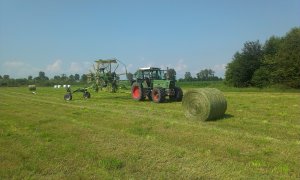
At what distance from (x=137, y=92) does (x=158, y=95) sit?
225 cm

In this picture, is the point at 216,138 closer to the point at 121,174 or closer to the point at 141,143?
the point at 141,143

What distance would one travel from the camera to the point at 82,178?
468 centimetres

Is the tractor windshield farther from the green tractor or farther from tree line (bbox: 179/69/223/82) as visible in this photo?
tree line (bbox: 179/69/223/82)

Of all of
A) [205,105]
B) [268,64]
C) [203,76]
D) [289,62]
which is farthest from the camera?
[203,76]

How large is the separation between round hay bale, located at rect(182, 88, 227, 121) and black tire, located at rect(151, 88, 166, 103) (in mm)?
5358

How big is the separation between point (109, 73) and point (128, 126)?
11.7m

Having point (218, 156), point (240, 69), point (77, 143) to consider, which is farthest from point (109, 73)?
point (240, 69)

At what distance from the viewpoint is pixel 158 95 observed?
16344mm

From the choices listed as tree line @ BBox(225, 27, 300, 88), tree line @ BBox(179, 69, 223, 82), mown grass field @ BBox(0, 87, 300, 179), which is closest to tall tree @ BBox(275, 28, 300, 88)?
tree line @ BBox(225, 27, 300, 88)

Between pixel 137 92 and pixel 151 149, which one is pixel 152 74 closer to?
pixel 137 92

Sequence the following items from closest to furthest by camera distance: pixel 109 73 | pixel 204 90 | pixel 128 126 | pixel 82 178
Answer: pixel 82 178, pixel 128 126, pixel 204 90, pixel 109 73

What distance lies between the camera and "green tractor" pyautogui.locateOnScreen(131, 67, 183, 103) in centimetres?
1644

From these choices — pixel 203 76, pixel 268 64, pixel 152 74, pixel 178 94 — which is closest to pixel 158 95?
pixel 178 94

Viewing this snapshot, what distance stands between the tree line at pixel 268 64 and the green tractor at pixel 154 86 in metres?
17.8
